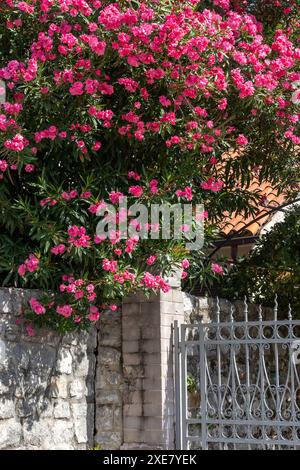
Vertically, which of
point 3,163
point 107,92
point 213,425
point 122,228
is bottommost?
point 213,425

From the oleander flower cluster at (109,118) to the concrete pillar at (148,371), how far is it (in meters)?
0.34

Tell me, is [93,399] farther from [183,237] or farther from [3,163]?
[3,163]

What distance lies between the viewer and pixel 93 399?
786 centimetres

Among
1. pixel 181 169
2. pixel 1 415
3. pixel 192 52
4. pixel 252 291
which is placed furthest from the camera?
pixel 252 291

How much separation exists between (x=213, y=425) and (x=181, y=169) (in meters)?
2.65

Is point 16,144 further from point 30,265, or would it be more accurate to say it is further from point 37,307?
point 37,307

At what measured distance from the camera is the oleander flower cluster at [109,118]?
7180mm

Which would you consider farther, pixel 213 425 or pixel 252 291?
pixel 252 291

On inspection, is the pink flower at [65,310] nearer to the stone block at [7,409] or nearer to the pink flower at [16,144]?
the stone block at [7,409]

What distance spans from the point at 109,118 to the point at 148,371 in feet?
8.26

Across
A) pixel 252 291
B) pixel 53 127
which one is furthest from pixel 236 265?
pixel 53 127

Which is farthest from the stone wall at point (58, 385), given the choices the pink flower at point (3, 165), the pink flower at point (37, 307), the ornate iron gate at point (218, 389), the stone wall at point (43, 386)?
the pink flower at point (3, 165)

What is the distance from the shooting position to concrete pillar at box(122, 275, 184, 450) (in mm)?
7844

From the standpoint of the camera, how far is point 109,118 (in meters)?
7.33
